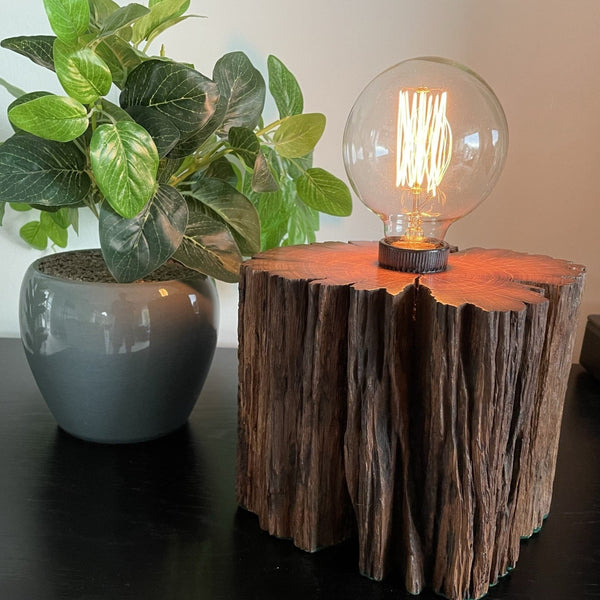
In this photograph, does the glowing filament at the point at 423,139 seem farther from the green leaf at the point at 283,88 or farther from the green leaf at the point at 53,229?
the green leaf at the point at 53,229

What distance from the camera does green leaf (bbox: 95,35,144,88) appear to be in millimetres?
702

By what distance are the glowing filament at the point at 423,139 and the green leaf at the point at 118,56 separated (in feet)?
0.86

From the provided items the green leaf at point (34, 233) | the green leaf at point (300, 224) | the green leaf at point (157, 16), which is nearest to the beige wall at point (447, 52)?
the green leaf at point (34, 233)

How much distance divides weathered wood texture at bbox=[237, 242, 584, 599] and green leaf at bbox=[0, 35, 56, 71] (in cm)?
30

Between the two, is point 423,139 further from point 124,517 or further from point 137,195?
point 124,517

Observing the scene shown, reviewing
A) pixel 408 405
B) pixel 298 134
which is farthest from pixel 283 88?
pixel 408 405

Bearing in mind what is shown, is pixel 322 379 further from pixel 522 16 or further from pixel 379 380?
pixel 522 16

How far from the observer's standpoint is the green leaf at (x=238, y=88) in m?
0.79

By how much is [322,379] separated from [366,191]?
0.22 meters

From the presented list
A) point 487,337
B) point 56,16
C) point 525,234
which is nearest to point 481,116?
point 487,337

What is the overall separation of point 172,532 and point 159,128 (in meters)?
0.37

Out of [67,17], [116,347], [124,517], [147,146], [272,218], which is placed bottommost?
[124,517]

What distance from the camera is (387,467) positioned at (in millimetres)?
605

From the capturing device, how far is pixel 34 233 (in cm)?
102
